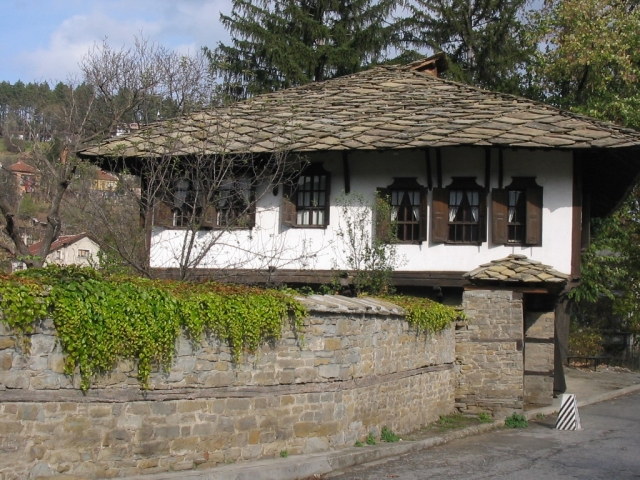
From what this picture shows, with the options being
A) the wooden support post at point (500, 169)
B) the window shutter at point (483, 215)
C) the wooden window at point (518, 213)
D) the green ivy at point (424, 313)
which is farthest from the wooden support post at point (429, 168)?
the green ivy at point (424, 313)

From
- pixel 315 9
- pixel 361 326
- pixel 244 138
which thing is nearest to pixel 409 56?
pixel 315 9

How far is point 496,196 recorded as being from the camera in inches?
693

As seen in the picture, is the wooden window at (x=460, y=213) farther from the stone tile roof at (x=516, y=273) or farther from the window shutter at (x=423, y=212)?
the stone tile roof at (x=516, y=273)

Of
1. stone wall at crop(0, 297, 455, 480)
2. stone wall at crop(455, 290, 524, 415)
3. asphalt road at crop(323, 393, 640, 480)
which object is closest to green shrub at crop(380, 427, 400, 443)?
stone wall at crop(0, 297, 455, 480)

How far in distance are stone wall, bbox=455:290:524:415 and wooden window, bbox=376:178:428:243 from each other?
8.16 feet

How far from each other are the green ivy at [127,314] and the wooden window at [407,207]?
820 cm

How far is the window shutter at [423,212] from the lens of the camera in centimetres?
1775

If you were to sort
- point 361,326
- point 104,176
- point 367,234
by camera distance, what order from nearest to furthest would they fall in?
point 361,326
point 367,234
point 104,176

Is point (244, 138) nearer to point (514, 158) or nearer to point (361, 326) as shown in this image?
point (514, 158)

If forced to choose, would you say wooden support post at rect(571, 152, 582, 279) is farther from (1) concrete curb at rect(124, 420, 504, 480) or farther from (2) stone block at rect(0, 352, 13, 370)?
(2) stone block at rect(0, 352, 13, 370)

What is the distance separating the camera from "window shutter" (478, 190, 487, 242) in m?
17.5

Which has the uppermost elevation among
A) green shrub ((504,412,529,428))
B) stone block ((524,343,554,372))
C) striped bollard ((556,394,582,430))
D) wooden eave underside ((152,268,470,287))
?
wooden eave underside ((152,268,470,287))

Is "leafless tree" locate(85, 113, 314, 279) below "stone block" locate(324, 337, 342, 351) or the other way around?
the other way around

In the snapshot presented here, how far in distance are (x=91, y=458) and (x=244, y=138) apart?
10.5 metres
